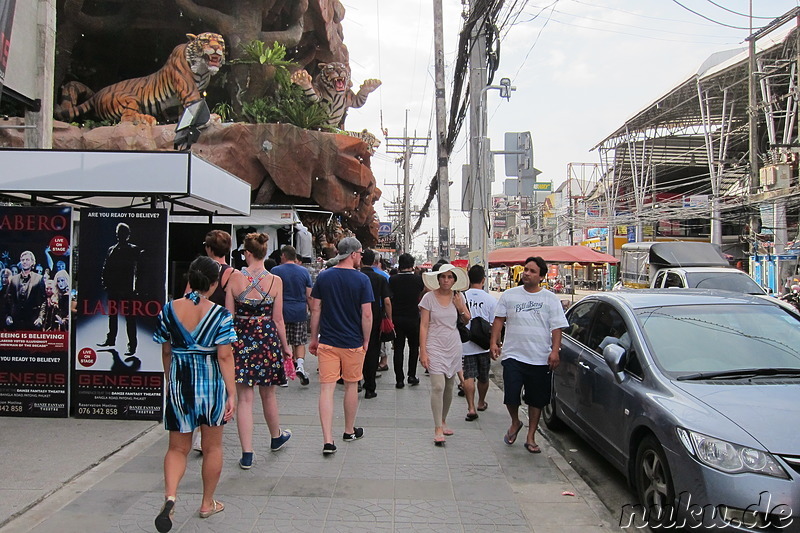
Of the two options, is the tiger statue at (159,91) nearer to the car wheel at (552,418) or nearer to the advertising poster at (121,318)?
the advertising poster at (121,318)

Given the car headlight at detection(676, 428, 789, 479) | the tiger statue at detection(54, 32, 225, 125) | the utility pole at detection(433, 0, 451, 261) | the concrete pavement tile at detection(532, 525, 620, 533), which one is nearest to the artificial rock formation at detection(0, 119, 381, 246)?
the tiger statue at detection(54, 32, 225, 125)

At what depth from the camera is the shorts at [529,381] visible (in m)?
5.66

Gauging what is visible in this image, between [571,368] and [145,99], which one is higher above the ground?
[145,99]

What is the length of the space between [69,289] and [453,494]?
428cm

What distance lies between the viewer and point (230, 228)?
11.4m

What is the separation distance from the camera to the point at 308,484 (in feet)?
15.3

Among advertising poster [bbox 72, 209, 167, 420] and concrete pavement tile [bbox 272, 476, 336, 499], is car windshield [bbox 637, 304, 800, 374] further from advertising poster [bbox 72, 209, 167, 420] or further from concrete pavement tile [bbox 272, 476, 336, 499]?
advertising poster [bbox 72, 209, 167, 420]

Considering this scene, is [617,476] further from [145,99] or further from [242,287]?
[145,99]

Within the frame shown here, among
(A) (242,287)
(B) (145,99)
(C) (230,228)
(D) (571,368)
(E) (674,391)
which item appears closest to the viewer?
(E) (674,391)

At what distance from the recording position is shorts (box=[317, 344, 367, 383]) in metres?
5.40

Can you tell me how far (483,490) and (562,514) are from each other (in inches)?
24.7

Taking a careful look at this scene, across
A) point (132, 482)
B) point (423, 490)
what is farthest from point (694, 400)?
point (132, 482)

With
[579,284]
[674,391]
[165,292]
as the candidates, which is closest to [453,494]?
[674,391]

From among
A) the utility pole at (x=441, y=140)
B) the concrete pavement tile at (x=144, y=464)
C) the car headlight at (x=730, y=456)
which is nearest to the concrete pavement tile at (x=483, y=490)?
the car headlight at (x=730, y=456)
